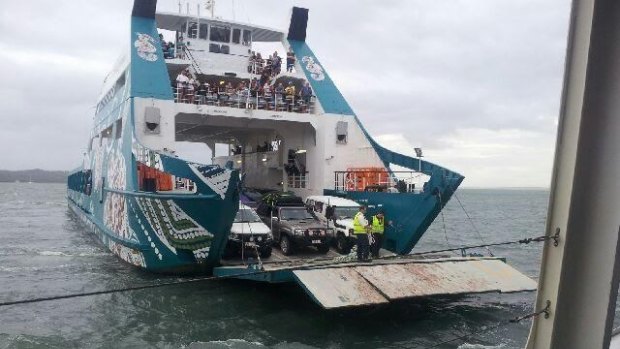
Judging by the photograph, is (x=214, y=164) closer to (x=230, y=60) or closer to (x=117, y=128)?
(x=117, y=128)

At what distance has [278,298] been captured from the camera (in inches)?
418

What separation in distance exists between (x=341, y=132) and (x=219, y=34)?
6.40 metres

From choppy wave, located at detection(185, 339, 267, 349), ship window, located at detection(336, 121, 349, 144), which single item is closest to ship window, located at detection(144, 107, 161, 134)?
ship window, located at detection(336, 121, 349, 144)

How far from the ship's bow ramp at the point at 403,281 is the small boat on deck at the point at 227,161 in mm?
42

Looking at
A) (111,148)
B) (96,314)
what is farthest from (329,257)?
(111,148)

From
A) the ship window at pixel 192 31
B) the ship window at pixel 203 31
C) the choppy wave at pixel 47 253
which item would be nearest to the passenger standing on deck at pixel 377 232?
the choppy wave at pixel 47 253

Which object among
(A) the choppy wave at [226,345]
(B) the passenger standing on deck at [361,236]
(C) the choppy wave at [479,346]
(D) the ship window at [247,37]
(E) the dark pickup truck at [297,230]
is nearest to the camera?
(A) the choppy wave at [226,345]

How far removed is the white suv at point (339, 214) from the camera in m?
12.6

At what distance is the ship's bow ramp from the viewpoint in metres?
8.29

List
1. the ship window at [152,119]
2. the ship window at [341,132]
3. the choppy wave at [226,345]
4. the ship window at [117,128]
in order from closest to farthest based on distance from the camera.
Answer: the choppy wave at [226,345] < the ship window at [152,119] < the ship window at [117,128] < the ship window at [341,132]

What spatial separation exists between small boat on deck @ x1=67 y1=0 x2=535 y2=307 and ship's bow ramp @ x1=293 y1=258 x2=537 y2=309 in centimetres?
4

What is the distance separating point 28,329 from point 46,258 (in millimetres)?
8605

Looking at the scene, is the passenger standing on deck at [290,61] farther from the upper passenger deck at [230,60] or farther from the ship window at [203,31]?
the ship window at [203,31]

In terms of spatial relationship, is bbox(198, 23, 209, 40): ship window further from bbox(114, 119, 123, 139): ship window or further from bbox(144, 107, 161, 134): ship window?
bbox(144, 107, 161, 134): ship window
